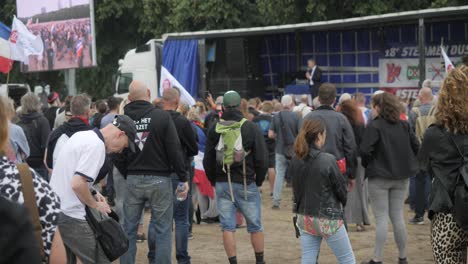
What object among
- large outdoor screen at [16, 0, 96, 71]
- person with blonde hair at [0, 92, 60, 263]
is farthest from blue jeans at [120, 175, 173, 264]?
large outdoor screen at [16, 0, 96, 71]

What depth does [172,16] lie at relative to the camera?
112 feet

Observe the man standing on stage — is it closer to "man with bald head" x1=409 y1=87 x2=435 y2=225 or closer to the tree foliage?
the tree foliage

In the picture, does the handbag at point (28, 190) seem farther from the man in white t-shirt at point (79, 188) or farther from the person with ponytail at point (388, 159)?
the person with ponytail at point (388, 159)

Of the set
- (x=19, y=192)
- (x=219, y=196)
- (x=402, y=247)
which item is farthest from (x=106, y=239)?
(x=402, y=247)

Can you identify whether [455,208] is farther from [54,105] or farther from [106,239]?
[54,105]

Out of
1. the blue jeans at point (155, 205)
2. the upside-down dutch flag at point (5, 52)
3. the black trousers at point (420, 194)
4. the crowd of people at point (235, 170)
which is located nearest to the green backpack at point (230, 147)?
the crowd of people at point (235, 170)

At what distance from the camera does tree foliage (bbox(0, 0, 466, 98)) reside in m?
28.2

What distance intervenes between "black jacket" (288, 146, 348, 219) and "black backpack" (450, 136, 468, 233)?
1382 mm

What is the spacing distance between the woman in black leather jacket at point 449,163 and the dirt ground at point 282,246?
405 cm

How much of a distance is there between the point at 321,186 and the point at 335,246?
54 centimetres

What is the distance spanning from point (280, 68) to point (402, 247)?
53.4 ft

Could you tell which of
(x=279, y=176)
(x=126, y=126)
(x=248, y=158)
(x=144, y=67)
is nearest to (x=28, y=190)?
(x=126, y=126)

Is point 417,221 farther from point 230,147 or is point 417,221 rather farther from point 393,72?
point 393,72

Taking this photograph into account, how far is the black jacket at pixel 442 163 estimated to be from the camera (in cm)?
577
